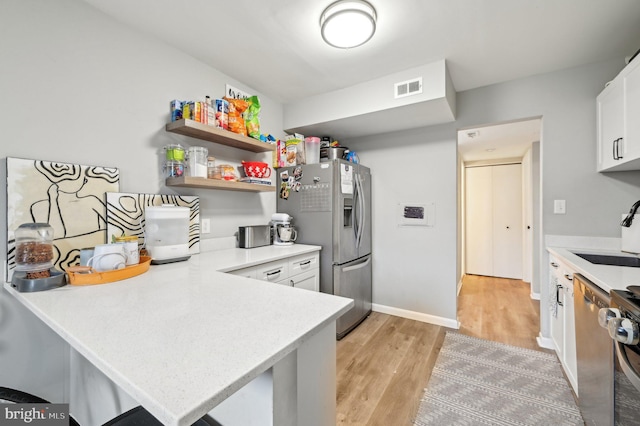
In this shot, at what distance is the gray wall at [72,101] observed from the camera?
1.27 m

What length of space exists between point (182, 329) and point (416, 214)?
8.53 feet

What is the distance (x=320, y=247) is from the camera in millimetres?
2492

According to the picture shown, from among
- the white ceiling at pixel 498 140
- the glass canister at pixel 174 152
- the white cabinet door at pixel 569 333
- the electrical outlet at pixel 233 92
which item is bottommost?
the white cabinet door at pixel 569 333

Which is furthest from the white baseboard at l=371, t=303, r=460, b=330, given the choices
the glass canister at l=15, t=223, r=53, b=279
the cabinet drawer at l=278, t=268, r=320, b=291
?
the glass canister at l=15, t=223, r=53, b=279

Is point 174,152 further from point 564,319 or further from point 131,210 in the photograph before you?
point 564,319

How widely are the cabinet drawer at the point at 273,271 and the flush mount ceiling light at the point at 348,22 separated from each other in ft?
5.12

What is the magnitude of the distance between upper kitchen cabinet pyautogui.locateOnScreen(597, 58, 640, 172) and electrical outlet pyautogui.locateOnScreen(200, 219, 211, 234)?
2843mm

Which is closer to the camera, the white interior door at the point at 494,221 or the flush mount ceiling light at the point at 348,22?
the flush mount ceiling light at the point at 348,22

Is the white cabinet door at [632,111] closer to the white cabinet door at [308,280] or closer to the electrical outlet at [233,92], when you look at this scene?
the white cabinet door at [308,280]

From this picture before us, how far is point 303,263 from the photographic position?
2.29 m

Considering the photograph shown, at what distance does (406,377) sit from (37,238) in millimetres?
2280

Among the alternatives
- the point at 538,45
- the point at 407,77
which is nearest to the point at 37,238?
the point at 407,77

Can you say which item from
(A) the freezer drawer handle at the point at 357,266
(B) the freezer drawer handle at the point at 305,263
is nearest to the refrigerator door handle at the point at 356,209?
(A) the freezer drawer handle at the point at 357,266

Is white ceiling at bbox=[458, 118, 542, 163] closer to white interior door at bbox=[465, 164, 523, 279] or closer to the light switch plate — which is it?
white interior door at bbox=[465, 164, 523, 279]
